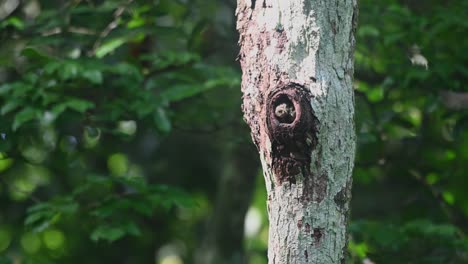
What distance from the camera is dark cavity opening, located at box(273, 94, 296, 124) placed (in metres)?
1.83

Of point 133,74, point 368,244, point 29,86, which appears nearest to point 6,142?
point 29,86

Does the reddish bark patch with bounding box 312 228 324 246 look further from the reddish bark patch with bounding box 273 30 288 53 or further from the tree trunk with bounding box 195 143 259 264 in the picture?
the tree trunk with bounding box 195 143 259 264

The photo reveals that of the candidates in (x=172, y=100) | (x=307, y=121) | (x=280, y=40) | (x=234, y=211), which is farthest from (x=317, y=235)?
(x=234, y=211)

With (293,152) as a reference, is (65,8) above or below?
above

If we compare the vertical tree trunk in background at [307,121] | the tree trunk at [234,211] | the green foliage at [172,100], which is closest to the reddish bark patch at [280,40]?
the vertical tree trunk in background at [307,121]

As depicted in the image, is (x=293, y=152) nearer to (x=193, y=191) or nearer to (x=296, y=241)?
(x=296, y=241)

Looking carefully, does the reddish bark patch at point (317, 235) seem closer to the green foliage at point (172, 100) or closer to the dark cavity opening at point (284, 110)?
the dark cavity opening at point (284, 110)

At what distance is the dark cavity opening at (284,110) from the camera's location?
1831 millimetres

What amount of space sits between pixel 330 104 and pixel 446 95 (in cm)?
234

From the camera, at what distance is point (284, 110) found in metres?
1.84

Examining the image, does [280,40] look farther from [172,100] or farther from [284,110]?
[172,100]

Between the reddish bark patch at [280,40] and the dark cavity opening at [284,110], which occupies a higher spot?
the reddish bark patch at [280,40]

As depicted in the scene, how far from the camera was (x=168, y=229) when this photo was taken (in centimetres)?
798

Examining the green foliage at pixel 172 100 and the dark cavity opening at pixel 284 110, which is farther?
the green foliage at pixel 172 100
